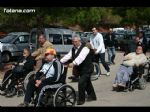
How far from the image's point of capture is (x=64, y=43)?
19984mm

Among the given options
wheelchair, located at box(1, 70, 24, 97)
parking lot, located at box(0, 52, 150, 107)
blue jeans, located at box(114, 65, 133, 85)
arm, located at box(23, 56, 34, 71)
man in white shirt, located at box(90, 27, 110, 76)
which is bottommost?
parking lot, located at box(0, 52, 150, 107)

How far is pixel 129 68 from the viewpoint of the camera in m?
11.0

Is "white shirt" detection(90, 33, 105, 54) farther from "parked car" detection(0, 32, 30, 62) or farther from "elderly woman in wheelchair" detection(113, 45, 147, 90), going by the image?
"parked car" detection(0, 32, 30, 62)

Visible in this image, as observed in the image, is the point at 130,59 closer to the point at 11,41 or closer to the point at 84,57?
the point at 84,57

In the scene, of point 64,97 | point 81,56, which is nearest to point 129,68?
point 81,56

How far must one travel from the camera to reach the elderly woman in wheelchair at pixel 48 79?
A: 862cm

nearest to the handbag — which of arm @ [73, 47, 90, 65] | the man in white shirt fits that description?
arm @ [73, 47, 90, 65]

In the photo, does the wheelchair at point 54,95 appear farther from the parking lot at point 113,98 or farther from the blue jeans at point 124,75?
the blue jeans at point 124,75

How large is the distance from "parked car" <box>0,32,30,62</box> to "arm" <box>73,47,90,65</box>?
11165 mm

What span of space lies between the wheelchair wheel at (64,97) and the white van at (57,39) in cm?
1025

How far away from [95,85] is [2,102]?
3186mm

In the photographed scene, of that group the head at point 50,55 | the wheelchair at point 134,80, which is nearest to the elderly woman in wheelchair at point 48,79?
the head at point 50,55

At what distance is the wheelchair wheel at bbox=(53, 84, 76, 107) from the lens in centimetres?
857
